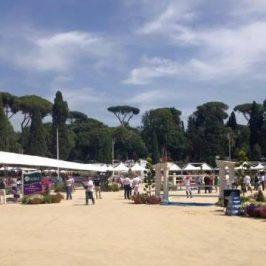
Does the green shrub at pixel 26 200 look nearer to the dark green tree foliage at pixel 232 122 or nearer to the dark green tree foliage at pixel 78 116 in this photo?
the dark green tree foliage at pixel 232 122

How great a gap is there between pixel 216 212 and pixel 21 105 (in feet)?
290

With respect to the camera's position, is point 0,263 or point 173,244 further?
point 173,244

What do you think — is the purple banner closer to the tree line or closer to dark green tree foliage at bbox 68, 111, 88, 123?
the tree line

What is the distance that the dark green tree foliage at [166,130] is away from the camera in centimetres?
11975

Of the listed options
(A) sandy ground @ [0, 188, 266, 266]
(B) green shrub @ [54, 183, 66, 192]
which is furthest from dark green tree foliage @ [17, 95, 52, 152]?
(A) sandy ground @ [0, 188, 266, 266]

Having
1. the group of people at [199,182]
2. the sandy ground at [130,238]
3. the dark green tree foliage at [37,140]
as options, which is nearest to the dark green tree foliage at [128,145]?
the dark green tree foliage at [37,140]

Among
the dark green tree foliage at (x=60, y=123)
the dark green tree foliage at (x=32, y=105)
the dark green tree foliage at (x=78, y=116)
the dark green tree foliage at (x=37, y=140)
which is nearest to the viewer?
the dark green tree foliage at (x=37, y=140)

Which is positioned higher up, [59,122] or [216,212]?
[59,122]

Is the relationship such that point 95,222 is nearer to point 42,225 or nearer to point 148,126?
point 42,225

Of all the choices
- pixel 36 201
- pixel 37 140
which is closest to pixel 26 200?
pixel 36 201

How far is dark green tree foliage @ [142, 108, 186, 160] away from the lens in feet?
393

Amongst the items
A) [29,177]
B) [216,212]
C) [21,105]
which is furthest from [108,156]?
[216,212]

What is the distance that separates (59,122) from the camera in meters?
89.4

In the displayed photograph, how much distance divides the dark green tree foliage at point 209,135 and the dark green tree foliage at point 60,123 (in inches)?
1168
